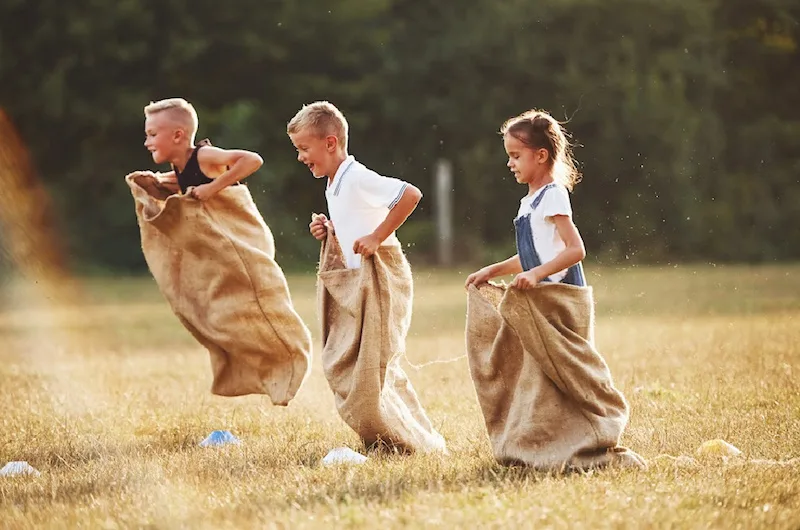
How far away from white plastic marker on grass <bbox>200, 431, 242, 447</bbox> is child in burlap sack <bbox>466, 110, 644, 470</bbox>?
1.54 meters

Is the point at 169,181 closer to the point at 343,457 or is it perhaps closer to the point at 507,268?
the point at 343,457

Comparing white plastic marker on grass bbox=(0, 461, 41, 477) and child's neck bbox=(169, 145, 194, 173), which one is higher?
child's neck bbox=(169, 145, 194, 173)

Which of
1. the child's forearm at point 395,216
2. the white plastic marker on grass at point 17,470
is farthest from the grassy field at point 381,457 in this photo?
the child's forearm at point 395,216

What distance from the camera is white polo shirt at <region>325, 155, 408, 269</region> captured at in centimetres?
558

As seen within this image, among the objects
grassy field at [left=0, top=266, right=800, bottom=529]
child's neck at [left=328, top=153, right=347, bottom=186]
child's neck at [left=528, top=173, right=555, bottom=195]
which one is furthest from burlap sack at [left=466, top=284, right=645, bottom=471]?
child's neck at [left=328, top=153, right=347, bottom=186]

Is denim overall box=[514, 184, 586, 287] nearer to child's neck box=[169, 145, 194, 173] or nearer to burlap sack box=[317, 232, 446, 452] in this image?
burlap sack box=[317, 232, 446, 452]

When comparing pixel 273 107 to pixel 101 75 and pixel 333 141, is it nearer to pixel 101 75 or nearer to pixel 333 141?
pixel 101 75

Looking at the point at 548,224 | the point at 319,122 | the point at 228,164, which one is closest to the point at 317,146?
the point at 319,122

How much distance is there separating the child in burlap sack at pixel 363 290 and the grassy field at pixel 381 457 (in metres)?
0.25

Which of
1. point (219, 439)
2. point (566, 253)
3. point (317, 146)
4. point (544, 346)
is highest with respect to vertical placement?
point (317, 146)

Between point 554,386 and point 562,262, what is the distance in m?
0.50

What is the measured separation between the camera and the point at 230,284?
6438 mm

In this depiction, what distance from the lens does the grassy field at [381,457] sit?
14.0 feet

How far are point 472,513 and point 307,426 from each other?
2.58 meters
